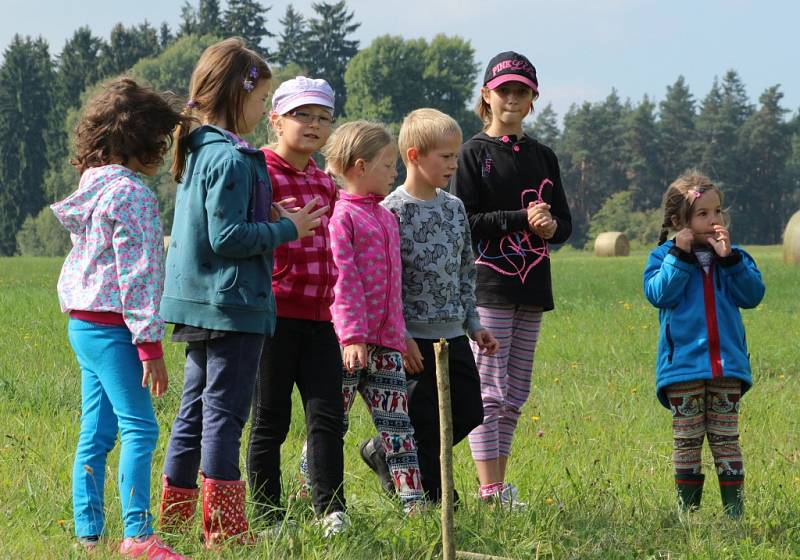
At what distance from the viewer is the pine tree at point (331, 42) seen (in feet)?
288

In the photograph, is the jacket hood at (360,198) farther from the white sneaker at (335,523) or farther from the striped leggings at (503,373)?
the white sneaker at (335,523)

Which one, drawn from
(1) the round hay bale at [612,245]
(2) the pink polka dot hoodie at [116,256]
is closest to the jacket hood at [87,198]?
(2) the pink polka dot hoodie at [116,256]

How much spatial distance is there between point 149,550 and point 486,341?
1733 mm

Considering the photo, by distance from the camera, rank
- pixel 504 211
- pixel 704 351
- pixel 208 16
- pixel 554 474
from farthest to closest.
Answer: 1. pixel 208 16
2. pixel 554 474
3. pixel 504 211
4. pixel 704 351

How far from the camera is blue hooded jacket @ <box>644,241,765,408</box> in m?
4.47

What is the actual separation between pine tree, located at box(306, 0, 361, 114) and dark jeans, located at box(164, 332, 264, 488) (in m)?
84.8

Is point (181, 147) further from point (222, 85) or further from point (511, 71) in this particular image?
point (511, 71)

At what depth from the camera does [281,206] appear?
3.85 meters

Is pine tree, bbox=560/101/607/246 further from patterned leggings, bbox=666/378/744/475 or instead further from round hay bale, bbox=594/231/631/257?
patterned leggings, bbox=666/378/744/475

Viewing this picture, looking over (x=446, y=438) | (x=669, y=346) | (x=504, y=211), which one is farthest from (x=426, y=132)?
(x=446, y=438)

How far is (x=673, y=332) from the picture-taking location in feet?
15.0

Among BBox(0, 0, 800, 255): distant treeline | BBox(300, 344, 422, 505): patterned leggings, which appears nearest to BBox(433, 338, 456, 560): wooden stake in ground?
BBox(300, 344, 422, 505): patterned leggings

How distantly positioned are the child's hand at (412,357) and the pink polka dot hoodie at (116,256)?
3.78 ft

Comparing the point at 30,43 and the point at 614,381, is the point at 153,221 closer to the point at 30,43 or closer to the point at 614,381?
Result: the point at 614,381
